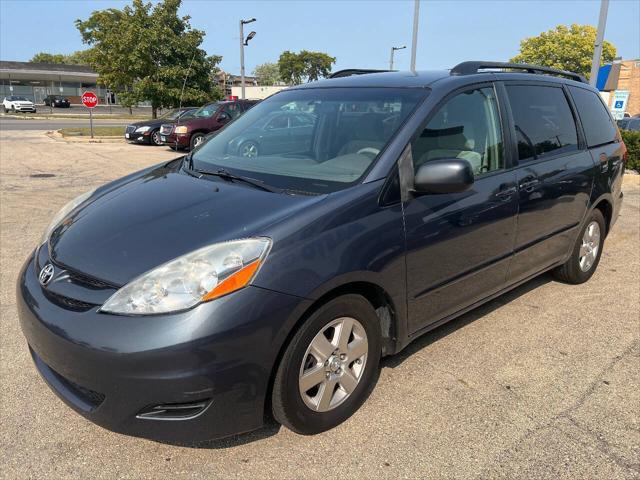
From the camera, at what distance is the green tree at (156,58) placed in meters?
26.0

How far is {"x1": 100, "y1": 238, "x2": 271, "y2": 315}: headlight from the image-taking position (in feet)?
6.75

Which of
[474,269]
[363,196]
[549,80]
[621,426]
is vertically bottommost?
[621,426]

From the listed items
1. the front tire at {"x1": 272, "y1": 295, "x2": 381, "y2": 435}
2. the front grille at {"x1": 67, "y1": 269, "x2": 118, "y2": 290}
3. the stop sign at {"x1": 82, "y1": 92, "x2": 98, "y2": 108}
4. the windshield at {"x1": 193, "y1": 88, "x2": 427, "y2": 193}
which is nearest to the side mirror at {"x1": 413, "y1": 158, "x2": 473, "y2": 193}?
the windshield at {"x1": 193, "y1": 88, "x2": 427, "y2": 193}

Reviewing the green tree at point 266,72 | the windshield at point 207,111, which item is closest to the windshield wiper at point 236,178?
the windshield at point 207,111

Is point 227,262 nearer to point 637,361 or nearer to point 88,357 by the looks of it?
point 88,357

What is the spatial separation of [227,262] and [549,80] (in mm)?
3270

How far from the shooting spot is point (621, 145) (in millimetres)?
4953

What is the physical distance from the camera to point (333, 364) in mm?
2490

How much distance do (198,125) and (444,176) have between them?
13713 millimetres

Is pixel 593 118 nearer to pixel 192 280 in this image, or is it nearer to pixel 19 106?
pixel 192 280

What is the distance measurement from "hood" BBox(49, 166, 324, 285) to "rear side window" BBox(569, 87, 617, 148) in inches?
119

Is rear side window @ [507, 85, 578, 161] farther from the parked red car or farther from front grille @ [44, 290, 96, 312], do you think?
the parked red car

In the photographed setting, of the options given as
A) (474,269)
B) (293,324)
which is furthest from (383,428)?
(474,269)

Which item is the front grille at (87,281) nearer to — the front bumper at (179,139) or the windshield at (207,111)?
the front bumper at (179,139)
